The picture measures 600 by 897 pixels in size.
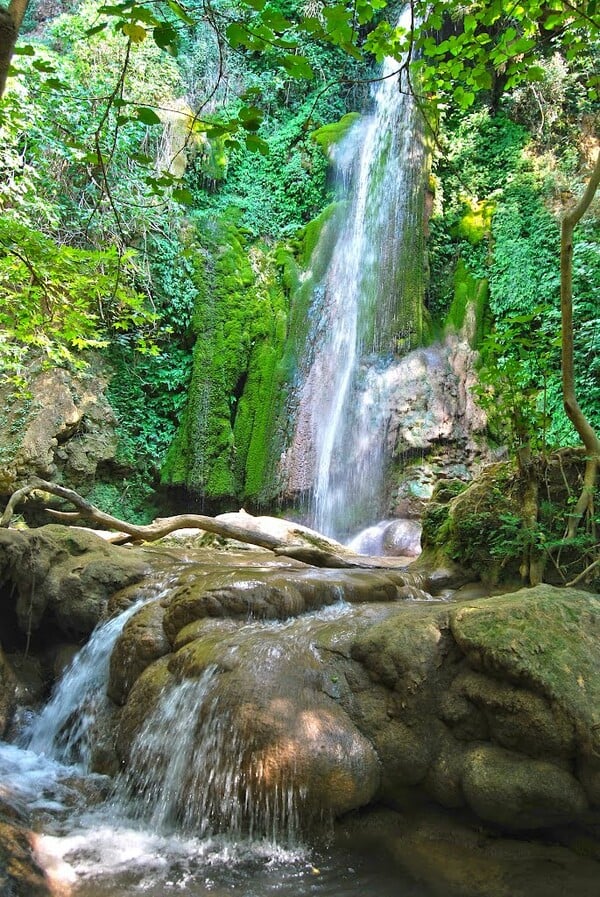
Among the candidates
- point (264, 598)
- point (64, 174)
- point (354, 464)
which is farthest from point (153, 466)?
point (264, 598)

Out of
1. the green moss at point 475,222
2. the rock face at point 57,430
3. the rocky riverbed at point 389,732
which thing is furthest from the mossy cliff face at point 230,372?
the rocky riverbed at point 389,732

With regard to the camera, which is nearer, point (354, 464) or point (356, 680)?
point (356, 680)

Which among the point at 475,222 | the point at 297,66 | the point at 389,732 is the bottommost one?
the point at 389,732

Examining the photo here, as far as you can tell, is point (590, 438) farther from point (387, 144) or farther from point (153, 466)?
point (387, 144)

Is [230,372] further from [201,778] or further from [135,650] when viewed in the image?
[201,778]

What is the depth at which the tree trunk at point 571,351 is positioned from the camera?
472cm

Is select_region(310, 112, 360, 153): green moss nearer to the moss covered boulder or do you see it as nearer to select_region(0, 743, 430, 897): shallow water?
the moss covered boulder

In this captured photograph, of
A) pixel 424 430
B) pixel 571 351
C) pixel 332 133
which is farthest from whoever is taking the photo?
pixel 332 133

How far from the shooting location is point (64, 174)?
11.5m

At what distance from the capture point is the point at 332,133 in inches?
599

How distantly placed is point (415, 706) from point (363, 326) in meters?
9.75

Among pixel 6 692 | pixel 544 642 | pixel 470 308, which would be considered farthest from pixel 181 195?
pixel 470 308

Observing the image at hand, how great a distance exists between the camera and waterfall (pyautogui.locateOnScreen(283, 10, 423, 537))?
36.3 feet

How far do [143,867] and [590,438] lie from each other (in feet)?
14.9
